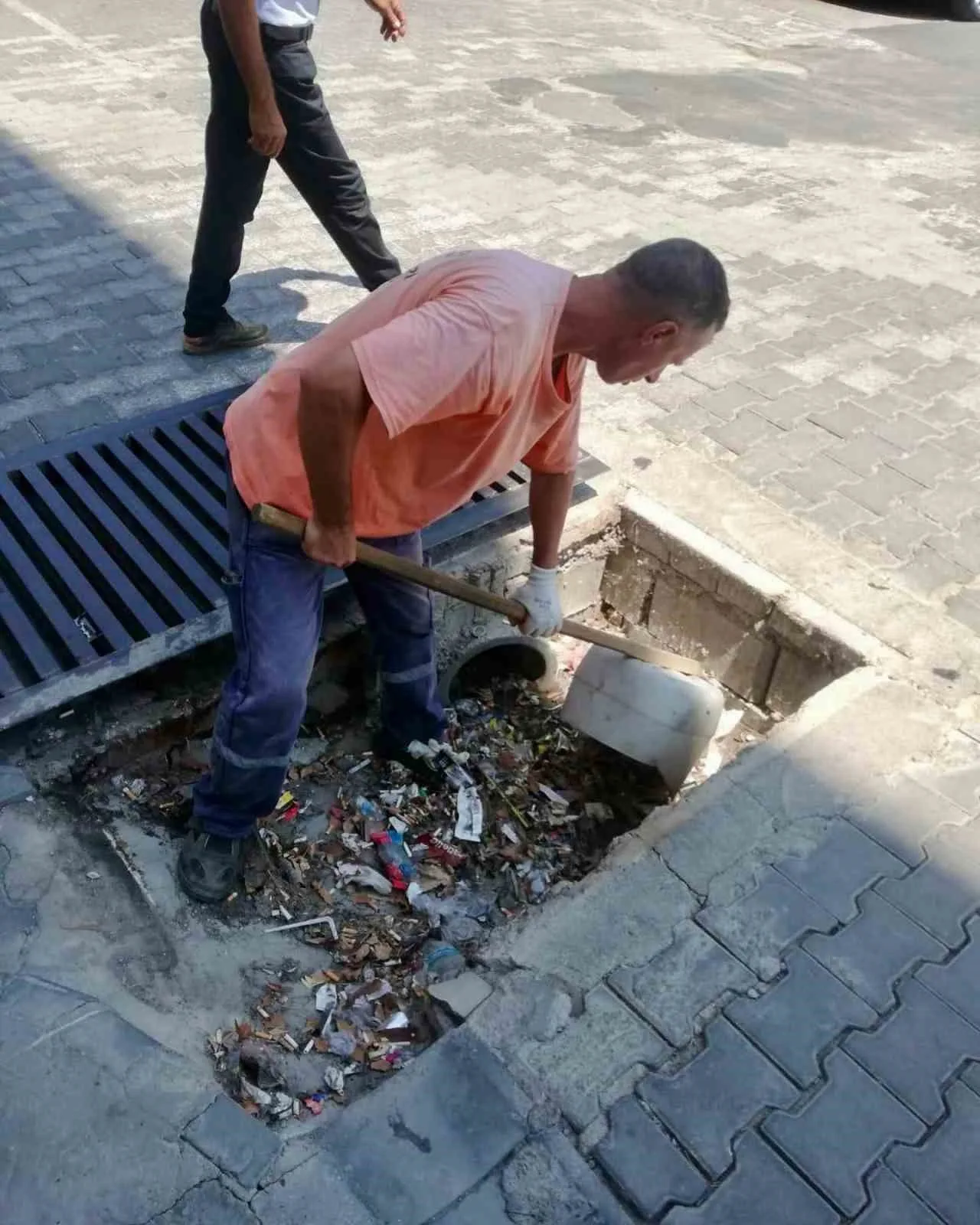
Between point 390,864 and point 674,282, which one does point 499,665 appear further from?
point 674,282

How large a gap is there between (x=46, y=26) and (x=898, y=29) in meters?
8.22

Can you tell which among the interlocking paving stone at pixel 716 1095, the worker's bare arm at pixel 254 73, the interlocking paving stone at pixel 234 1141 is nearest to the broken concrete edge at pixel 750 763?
the interlocking paving stone at pixel 716 1095

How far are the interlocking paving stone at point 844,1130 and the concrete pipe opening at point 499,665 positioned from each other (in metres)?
1.56

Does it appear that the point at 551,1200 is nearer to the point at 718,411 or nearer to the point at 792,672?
the point at 792,672

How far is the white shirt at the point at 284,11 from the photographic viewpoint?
3.69 metres

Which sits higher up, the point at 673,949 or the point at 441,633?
the point at 673,949

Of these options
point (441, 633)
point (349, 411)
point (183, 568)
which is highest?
point (349, 411)

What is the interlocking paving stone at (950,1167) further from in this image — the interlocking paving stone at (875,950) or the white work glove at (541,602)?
the white work glove at (541,602)

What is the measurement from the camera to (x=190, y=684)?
2979 millimetres

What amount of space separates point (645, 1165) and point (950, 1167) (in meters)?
0.58

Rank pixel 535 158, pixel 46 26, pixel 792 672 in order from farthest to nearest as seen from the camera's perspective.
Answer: pixel 46 26 → pixel 535 158 → pixel 792 672

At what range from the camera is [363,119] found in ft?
22.7

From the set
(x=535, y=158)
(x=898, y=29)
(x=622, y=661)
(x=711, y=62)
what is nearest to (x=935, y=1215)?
(x=622, y=661)

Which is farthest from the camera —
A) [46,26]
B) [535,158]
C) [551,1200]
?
[46,26]
